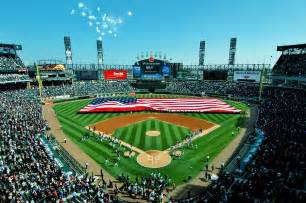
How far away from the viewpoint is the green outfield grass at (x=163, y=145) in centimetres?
2234

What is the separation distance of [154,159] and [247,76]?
5037 centimetres

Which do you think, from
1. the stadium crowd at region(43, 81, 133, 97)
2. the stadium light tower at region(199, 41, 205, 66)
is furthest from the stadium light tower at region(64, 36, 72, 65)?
the stadium light tower at region(199, 41, 205, 66)

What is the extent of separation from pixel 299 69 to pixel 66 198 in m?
58.9

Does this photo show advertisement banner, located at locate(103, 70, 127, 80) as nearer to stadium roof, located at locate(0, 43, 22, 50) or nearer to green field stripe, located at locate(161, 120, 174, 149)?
stadium roof, located at locate(0, 43, 22, 50)

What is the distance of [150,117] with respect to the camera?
139 ft

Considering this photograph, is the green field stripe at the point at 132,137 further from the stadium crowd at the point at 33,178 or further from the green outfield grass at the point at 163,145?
the stadium crowd at the point at 33,178

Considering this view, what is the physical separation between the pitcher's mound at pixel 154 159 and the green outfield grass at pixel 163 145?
2.12 feet

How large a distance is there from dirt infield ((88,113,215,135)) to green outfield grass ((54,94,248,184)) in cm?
190

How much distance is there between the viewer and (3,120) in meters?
31.6

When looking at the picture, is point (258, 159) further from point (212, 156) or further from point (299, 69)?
point (299, 69)

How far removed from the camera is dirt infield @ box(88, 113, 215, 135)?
117 feet

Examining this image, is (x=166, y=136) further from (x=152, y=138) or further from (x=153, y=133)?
(x=153, y=133)

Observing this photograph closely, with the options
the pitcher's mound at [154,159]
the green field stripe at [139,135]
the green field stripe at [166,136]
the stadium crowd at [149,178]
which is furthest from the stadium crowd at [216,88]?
the pitcher's mound at [154,159]

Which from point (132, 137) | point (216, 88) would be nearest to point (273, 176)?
point (132, 137)
